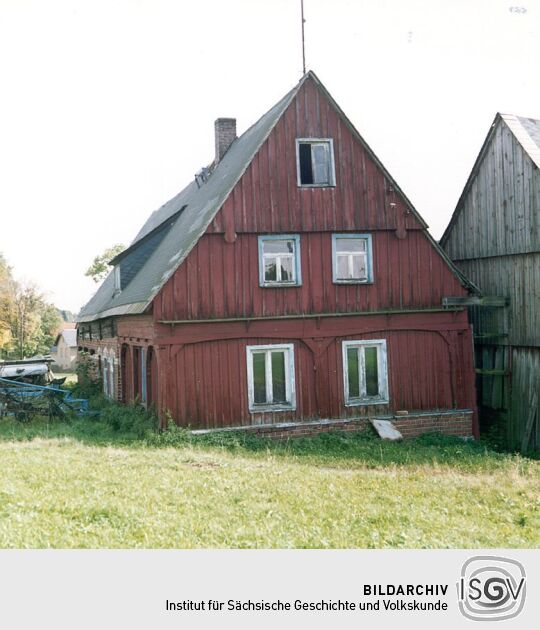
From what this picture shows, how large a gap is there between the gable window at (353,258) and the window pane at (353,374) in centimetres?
191

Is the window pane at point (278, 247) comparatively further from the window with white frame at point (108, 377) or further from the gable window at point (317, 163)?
the window with white frame at point (108, 377)

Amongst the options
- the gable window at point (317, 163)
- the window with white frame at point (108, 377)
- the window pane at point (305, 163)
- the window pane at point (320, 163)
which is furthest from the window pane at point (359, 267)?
the window with white frame at point (108, 377)

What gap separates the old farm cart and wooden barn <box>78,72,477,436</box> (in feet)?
9.17

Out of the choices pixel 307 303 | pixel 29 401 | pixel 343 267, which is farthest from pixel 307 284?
pixel 29 401

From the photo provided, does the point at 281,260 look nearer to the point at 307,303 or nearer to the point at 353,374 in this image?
the point at 307,303

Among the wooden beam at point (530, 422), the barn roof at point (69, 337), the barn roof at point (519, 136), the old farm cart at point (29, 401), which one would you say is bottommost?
the wooden beam at point (530, 422)

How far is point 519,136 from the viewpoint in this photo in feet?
63.1

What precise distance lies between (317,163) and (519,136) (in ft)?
19.9

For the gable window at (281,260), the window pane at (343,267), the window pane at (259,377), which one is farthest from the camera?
the window pane at (343,267)

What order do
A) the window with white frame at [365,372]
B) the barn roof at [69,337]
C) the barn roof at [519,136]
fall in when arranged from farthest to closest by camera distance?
the barn roof at [69,337] → the barn roof at [519,136] → the window with white frame at [365,372]

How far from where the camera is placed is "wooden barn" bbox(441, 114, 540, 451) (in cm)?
1852

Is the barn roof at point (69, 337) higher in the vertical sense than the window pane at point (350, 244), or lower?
lower

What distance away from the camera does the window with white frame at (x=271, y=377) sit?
17.1 m
